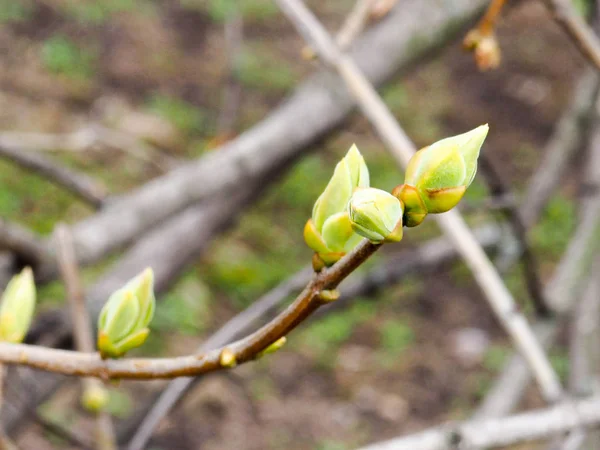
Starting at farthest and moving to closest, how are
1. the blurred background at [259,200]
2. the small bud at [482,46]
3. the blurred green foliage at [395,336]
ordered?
the blurred green foliage at [395,336]
the blurred background at [259,200]
the small bud at [482,46]

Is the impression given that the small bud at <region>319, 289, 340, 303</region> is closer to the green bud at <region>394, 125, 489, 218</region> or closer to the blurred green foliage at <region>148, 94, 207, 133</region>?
the green bud at <region>394, 125, 489, 218</region>

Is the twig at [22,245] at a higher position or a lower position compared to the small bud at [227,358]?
higher

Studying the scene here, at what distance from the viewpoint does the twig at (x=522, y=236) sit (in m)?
1.28

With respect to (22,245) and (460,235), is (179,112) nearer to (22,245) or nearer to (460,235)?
(22,245)

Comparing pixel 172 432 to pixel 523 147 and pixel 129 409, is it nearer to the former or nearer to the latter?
pixel 129 409

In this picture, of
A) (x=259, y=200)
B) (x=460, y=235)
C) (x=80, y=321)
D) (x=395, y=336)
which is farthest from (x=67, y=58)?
(x=460, y=235)

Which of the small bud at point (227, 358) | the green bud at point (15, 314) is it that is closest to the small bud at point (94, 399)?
the green bud at point (15, 314)

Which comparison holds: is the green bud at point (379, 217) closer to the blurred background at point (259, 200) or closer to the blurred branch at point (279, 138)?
the blurred branch at point (279, 138)

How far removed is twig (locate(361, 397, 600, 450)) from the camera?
646 millimetres

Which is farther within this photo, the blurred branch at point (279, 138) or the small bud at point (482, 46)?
the blurred branch at point (279, 138)

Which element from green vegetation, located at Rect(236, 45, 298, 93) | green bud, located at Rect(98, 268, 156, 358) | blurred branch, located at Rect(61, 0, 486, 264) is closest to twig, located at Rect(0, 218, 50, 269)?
blurred branch, located at Rect(61, 0, 486, 264)

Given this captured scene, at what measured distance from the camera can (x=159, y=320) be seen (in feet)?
9.41

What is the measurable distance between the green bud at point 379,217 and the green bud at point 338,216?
0.07 m

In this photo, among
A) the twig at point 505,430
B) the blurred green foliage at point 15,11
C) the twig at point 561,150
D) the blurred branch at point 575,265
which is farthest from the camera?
the blurred green foliage at point 15,11
